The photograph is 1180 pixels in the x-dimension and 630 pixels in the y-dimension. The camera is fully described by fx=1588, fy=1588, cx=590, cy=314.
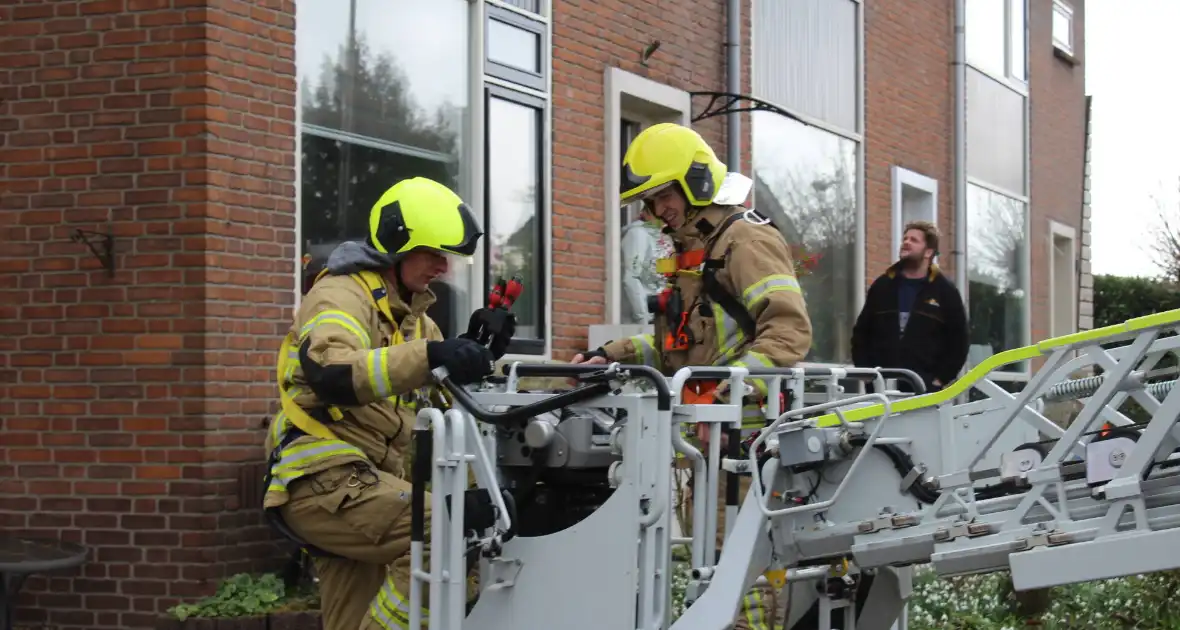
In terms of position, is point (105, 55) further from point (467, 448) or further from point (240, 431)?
point (467, 448)

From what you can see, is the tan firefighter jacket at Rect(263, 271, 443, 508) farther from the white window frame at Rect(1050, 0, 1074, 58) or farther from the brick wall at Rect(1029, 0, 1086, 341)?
the white window frame at Rect(1050, 0, 1074, 58)

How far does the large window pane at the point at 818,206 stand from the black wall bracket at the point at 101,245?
6.15 m

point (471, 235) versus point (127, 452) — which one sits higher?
point (471, 235)

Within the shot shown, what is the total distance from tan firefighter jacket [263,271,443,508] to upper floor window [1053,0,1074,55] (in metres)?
15.8

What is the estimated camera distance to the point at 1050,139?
19.0 meters

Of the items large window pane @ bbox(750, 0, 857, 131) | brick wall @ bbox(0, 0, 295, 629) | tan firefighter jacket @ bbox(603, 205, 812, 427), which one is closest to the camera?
tan firefighter jacket @ bbox(603, 205, 812, 427)

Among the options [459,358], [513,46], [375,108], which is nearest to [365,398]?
[459,358]

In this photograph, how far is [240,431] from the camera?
7.13 m

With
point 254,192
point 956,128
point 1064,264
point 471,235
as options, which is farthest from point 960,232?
point 471,235

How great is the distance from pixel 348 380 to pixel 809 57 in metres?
9.12

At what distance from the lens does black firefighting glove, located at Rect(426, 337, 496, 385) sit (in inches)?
181

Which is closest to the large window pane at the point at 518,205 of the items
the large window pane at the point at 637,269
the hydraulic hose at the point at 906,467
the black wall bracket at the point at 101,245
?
the large window pane at the point at 637,269

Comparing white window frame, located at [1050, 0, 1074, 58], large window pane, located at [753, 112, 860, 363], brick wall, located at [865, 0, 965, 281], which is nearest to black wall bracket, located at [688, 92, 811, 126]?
large window pane, located at [753, 112, 860, 363]

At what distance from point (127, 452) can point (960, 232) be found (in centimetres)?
1098
